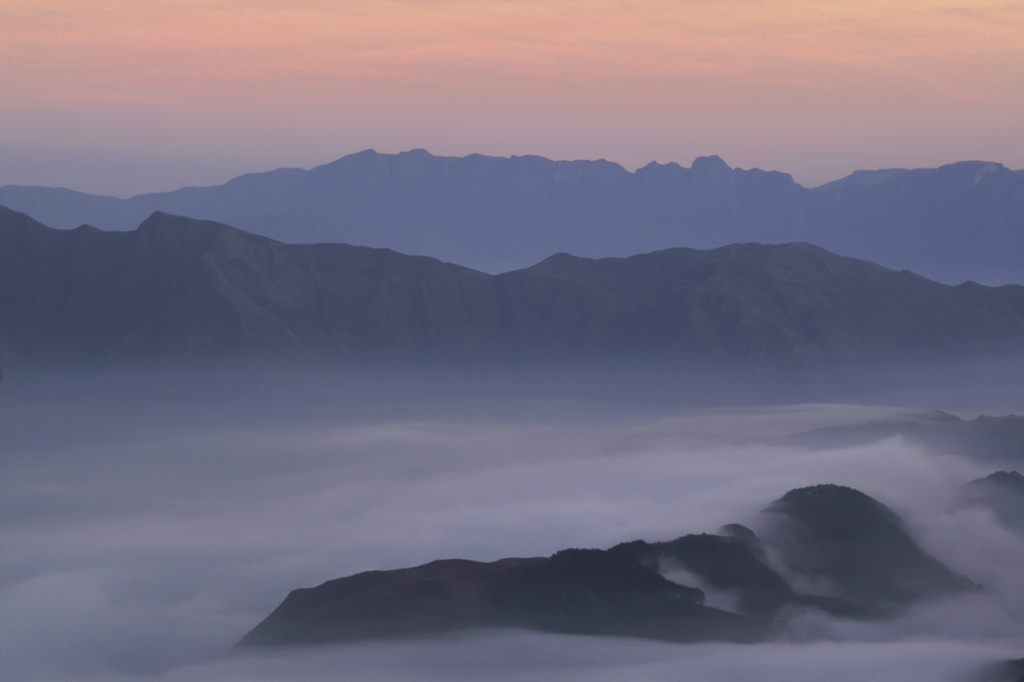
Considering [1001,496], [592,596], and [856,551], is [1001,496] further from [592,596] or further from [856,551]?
[592,596]

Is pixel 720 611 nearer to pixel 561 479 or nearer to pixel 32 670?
pixel 32 670

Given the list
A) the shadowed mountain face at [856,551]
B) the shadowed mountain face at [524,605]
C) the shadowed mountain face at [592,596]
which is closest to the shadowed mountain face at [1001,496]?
the shadowed mountain face at [856,551]

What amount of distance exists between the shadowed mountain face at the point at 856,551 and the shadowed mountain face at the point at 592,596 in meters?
0.18

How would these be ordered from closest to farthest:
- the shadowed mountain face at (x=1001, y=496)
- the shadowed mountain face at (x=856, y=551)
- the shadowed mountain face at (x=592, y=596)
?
the shadowed mountain face at (x=592, y=596) → the shadowed mountain face at (x=856, y=551) → the shadowed mountain face at (x=1001, y=496)

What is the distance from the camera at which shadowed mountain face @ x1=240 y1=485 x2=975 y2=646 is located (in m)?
79.6

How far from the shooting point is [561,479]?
17750 centimetres

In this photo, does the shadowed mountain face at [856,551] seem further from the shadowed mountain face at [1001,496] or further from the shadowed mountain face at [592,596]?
the shadowed mountain face at [1001,496]

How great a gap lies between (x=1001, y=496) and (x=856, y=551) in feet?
85.7

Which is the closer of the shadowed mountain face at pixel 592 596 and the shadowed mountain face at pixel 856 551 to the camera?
A: the shadowed mountain face at pixel 592 596

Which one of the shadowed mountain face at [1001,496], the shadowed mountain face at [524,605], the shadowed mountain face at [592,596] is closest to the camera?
the shadowed mountain face at [524,605]

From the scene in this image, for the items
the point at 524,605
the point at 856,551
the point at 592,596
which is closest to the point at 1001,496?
the point at 856,551

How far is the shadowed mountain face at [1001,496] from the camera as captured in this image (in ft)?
362

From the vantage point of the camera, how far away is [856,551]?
95.9 metres

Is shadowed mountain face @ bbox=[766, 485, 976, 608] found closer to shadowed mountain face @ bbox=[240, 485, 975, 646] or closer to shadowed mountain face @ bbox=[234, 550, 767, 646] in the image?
Result: shadowed mountain face @ bbox=[240, 485, 975, 646]
